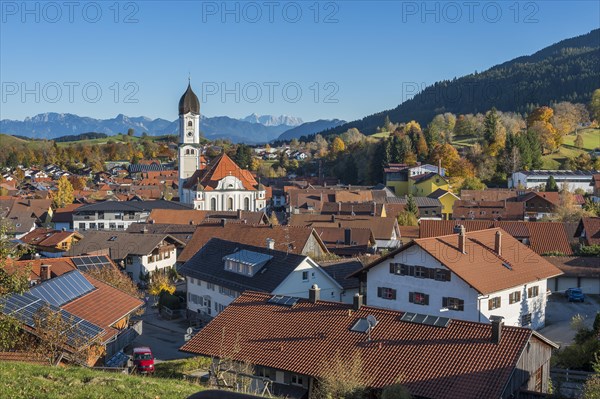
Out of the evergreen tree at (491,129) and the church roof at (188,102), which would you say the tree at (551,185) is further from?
the church roof at (188,102)

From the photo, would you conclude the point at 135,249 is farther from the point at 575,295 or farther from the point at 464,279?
the point at 575,295

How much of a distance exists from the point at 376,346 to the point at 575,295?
2106 cm

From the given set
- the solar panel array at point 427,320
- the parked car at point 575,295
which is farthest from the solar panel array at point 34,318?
the parked car at point 575,295

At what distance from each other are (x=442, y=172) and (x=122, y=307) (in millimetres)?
73538

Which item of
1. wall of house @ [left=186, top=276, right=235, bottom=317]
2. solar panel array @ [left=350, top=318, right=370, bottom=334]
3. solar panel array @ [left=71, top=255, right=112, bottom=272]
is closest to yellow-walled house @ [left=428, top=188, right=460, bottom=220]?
wall of house @ [left=186, top=276, right=235, bottom=317]

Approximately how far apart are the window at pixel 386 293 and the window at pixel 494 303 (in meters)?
4.60

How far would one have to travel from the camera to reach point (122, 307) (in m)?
27.1

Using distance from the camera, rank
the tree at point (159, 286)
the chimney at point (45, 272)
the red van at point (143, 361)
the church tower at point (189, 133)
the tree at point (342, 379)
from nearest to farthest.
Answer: the tree at point (342, 379)
the red van at point (143, 361)
the chimney at point (45, 272)
the tree at point (159, 286)
the church tower at point (189, 133)

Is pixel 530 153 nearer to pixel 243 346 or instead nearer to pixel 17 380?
pixel 243 346

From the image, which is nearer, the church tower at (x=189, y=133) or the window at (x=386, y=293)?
the window at (x=386, y=293)

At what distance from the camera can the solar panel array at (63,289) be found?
24683 mm

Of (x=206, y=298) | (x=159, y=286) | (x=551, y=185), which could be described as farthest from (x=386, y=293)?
(x=551, y=185)

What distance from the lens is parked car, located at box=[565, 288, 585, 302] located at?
120 ft

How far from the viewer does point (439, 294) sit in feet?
97.1
